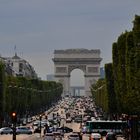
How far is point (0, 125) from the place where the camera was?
12769 centimetres

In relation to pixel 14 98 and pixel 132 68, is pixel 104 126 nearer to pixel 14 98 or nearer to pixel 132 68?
pixel 132 68

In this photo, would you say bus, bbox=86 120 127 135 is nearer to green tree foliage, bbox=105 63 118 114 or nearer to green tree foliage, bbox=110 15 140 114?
green tree foliage, bbox=110 15 140 114

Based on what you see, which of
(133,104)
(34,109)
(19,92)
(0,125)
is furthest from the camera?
(34,109)

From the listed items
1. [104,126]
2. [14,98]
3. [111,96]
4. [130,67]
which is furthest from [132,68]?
[14,98]

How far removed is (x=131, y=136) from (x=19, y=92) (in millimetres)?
79683

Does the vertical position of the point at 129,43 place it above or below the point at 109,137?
above

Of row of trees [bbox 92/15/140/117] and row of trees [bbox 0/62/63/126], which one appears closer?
row of trees [bbox 92/15/140/117]

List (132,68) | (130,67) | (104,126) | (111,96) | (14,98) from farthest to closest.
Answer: (14,98) → (111,96) → (104,126) → (130,67) → (132,68)

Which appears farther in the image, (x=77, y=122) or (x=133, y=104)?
(x=77, y=122)

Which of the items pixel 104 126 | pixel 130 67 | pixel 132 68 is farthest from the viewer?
pixel 104 126

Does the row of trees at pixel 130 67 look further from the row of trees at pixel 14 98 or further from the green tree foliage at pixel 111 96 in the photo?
the row of trees at pixel 14 98

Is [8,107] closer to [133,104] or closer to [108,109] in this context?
[108,109]

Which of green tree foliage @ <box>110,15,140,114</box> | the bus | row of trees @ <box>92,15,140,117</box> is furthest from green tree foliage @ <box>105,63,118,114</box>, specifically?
green tree foliage @ <box>110,15,140,114</box>

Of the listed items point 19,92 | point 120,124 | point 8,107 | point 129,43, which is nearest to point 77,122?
point 19,92
